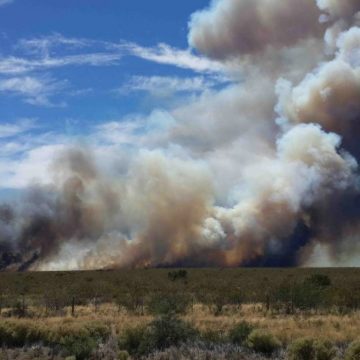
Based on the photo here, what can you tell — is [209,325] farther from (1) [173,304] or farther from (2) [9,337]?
(2) [9,337]

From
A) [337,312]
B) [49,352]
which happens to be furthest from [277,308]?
[49,352]

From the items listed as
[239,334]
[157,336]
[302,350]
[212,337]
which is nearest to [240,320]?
[212,337]

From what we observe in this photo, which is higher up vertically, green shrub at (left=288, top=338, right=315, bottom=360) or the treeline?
the treeline

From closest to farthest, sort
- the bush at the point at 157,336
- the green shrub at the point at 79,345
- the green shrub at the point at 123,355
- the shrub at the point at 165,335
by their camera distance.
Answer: the green shrub at the point at 123,355 < the green shrub at the point at 79,345 < the bush at the point at 157,336 < the shrub at the point at 165,335

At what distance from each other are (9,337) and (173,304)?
35.6 feet

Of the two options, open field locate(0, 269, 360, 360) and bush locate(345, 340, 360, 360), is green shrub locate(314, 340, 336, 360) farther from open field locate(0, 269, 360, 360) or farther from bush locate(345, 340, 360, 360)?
bush locate(345, 340, 360, 360)

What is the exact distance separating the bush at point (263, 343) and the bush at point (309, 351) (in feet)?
6.55

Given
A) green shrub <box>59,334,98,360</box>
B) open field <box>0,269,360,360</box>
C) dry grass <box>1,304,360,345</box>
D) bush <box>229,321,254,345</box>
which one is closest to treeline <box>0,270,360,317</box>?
open field <box>0,269,360,360</box>

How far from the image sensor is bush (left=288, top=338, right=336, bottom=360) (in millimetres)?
19969

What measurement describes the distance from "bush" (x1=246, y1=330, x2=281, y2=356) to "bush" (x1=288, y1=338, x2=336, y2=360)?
2.00m

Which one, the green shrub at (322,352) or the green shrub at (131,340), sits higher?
the green shrub at (131,340)

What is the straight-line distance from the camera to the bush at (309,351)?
1997cm

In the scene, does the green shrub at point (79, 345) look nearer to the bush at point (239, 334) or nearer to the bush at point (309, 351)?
the bush at point (239, 334)

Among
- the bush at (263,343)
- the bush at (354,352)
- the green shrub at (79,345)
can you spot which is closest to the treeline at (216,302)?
the green shrub at (79,345)
